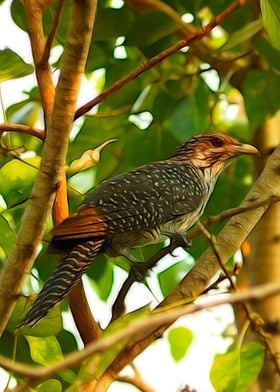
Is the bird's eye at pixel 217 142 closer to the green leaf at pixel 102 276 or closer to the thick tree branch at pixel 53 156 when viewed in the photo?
the green leaf at pixel 102 276

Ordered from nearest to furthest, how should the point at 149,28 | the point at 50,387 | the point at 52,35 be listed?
the point at 52,35
the point at 50,387
the point at 149,28

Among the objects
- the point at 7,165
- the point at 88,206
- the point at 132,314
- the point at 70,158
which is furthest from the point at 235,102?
the point at 132,314

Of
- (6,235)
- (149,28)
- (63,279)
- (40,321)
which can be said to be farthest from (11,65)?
(149,28)

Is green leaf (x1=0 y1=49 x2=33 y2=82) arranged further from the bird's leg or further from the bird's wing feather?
the bird's leg

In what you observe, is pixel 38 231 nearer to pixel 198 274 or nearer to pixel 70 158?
pixel 198 274

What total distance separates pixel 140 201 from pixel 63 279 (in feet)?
2.67

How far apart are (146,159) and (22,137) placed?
556 mm

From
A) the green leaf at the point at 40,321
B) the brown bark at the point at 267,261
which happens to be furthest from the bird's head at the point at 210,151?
the green leaf at the point at 40,321

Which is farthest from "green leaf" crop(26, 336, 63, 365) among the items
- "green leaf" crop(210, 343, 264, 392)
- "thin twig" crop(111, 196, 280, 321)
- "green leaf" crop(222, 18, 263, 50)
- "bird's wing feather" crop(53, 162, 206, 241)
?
"green leaf" crop(222, 18, 263, 50)

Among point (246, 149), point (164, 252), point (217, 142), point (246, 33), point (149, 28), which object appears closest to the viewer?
point (164, 252)

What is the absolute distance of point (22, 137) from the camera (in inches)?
179

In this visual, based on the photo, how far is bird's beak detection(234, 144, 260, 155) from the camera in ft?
13.7

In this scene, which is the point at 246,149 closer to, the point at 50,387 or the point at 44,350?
the point at 44,350

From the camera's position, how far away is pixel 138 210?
3711 mm
